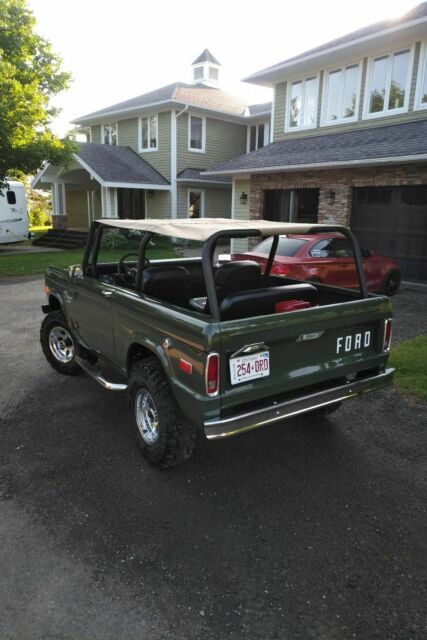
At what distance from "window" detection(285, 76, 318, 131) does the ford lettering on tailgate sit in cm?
1339

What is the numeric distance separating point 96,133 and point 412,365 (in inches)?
974

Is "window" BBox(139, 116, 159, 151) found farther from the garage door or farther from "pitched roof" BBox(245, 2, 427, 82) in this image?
the garage door

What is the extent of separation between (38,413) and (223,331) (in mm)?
2576

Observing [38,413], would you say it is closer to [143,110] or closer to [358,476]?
[358,476]

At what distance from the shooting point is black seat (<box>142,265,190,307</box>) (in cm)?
406

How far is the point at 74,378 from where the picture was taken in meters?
5.42

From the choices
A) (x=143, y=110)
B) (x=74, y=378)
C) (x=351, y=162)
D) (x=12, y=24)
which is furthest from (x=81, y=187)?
(x=74, y=378)

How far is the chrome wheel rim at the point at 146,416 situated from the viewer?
11.8 ft

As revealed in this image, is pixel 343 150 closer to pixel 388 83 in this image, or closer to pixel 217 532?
pixel 388 83

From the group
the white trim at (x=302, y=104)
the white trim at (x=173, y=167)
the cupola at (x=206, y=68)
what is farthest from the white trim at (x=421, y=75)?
the cupola at (x=206, y=68)

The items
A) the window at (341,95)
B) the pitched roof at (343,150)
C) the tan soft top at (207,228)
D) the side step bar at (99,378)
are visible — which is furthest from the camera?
the window at (341,95)

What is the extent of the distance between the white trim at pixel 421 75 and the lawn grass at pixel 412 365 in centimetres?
835

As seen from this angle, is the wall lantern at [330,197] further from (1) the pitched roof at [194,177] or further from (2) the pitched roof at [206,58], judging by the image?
(2) the pitched roof at [206,58]

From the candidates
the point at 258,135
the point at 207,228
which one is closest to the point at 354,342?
the point at 207,228
